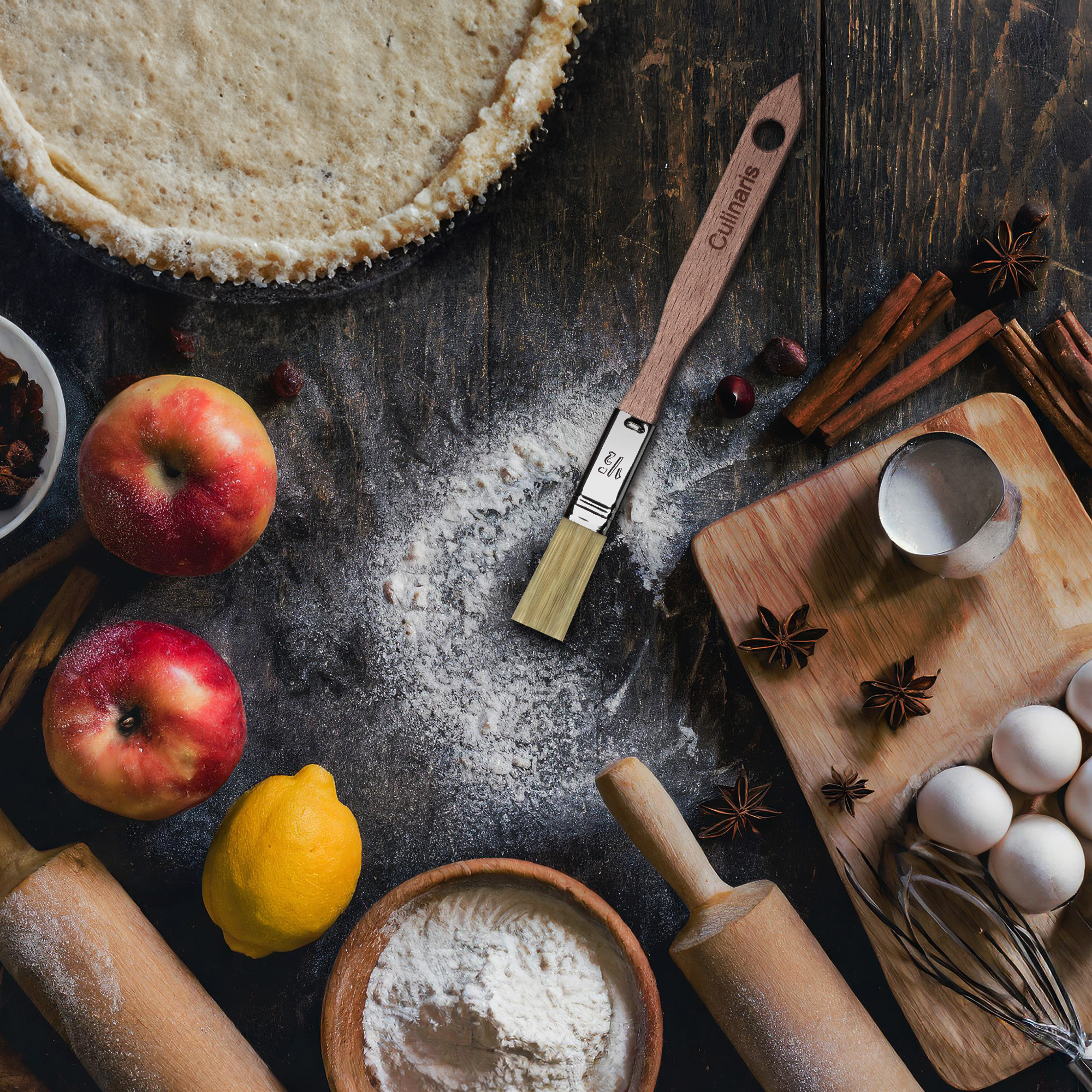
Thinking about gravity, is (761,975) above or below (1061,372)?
below

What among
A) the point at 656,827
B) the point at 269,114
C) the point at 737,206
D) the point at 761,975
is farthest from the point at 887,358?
the point at 269,114

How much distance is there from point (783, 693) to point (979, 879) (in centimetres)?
48

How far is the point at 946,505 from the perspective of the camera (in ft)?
5.06

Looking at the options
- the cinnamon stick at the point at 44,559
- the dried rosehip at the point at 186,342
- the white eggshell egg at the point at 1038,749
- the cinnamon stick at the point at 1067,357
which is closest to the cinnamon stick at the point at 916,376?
the cinnamon stick at the point at 1067,357

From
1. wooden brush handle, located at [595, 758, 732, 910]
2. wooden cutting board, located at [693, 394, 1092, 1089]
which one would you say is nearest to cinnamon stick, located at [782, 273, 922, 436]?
wooden cutting board, located at [693, 394, 1092, 1089]

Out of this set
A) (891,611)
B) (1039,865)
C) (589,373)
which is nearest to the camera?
(1039,865)

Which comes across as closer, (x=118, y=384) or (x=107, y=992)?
(x=107, y=992)

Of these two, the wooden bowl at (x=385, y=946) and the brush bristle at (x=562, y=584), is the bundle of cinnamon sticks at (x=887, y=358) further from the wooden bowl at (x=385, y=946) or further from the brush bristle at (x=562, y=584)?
the wooden bowl at (x=385, y=946)

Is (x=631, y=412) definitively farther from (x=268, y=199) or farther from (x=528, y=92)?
(x=268, y=199)

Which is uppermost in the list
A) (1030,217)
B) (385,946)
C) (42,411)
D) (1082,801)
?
(1030,217)

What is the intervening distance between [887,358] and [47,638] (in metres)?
1.82

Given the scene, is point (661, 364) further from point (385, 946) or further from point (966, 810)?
point (385, 946)

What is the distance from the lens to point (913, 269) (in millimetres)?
1717

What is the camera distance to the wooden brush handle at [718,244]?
1669 millimetres
